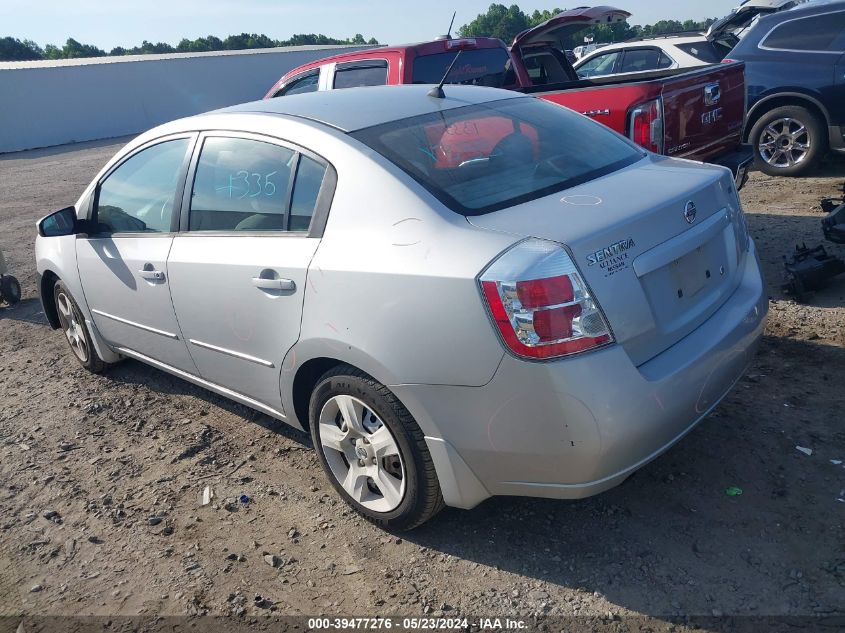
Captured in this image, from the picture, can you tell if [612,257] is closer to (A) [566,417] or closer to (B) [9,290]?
(A) [566,417]

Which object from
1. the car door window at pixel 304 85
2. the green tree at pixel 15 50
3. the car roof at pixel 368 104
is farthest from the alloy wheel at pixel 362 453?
the green tree at pixel 15 50

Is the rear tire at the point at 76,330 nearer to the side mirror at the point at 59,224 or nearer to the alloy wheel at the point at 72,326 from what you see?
the alloy wheel at the point at 72,326

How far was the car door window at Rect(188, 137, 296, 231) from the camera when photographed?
11.0ft

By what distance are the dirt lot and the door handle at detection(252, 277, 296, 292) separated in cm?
104

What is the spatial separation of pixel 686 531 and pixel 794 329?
2.20 meters

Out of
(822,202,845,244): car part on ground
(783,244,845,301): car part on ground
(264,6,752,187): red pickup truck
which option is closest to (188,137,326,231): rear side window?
(264,6,752,187): red pickup truck

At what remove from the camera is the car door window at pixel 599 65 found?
12.3 metres

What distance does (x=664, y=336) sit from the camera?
2.69 metres

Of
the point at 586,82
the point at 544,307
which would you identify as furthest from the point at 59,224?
the point at 586,82

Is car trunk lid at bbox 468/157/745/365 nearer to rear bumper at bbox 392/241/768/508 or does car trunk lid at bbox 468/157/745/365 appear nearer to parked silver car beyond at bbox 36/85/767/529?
parked silver car beyond at bbox 36/85/767/529

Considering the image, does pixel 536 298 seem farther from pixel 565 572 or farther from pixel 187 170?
pixel 187 170

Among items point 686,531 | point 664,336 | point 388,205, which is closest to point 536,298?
point 664,336

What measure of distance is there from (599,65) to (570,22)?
614 cm

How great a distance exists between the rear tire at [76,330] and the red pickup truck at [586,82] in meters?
3.04
